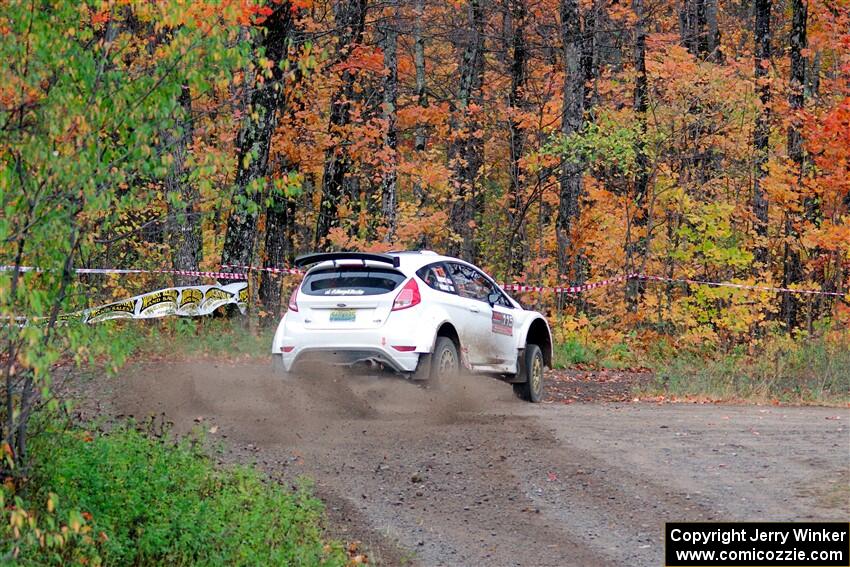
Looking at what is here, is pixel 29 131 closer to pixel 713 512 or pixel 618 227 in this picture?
pixel 713 512

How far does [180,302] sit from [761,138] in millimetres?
14169

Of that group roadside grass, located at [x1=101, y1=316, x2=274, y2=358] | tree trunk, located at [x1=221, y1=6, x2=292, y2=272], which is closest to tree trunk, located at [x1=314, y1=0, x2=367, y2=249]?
tree trunk, located at [x1=221, y1=6, x2=292, y2=272]

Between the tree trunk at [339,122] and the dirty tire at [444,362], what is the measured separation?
12.9 m

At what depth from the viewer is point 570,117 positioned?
25.4m

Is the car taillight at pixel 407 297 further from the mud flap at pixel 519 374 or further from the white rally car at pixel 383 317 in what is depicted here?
the mud flap at pixel 519 374

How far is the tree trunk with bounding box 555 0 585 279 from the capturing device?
998 inches

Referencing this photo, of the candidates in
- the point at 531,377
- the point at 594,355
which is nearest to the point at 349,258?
the point at 531,377

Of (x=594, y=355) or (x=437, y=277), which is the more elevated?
A: (x=437, y=277)

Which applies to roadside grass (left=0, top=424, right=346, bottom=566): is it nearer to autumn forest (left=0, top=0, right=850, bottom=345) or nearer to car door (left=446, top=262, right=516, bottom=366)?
car door (left=446, top=262, right=516, bottom=366)

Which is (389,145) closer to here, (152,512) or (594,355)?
(594,355)

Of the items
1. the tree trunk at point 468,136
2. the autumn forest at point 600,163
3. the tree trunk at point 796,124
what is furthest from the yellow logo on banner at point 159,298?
the tree trunk at point 796,124

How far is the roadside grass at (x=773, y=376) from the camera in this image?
51.7ft

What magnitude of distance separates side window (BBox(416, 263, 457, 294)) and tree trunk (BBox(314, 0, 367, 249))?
12.3m

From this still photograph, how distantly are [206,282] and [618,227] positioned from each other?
9.21 metres
